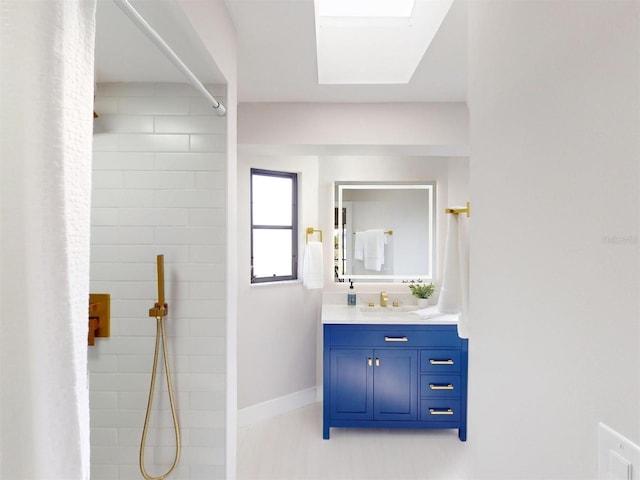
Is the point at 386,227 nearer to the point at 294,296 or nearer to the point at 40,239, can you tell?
the point at 294,296

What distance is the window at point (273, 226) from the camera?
9.77ft

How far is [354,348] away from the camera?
268 centimetres

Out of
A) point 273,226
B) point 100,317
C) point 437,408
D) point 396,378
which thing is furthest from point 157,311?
point 437,408

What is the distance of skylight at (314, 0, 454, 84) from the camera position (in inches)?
73.9

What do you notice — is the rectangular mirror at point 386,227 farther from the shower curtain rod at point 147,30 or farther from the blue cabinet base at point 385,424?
the shower curtain rod at point 147,30

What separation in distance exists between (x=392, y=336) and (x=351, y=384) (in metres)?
0.47

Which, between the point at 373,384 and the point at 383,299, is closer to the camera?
the point at 373,384

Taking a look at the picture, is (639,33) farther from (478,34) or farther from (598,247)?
(478,34)

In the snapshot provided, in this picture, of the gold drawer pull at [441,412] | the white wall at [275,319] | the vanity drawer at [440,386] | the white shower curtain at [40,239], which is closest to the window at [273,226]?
the white wall at [275,319]

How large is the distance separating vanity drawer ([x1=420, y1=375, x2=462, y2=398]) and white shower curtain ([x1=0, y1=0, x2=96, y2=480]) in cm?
259

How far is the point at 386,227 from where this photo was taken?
128 inches

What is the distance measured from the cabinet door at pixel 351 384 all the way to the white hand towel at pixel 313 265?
622 mm

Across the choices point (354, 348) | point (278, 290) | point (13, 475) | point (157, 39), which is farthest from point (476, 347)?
point (278, 290)

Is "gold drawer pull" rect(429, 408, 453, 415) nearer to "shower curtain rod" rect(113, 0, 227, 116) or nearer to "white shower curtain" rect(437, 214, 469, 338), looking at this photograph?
"white shower curtain" rect(437, 214, 469, 338)
